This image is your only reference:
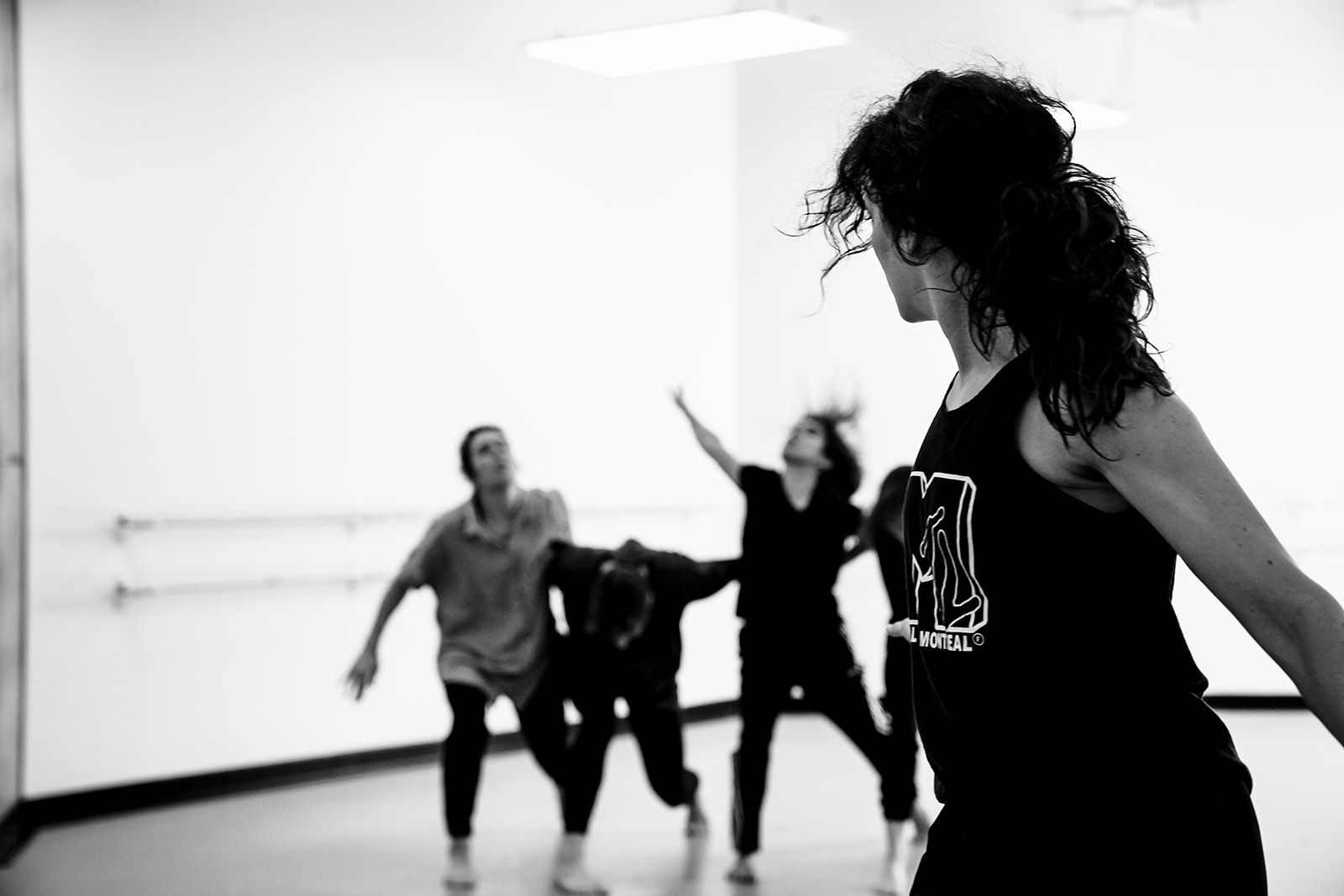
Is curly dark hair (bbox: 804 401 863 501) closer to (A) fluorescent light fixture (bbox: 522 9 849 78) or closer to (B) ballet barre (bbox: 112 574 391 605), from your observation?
(A) fluorescent light fixture (bbox: 522 9 849 78)

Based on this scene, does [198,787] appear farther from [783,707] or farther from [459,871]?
[783,707]

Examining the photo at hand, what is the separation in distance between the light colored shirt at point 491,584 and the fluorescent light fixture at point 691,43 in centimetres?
170

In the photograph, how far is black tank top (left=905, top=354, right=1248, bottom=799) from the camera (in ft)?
4.10

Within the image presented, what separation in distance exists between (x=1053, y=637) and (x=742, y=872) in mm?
3909

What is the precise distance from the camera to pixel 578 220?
746 centimetres

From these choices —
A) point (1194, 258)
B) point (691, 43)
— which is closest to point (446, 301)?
point (691, 43)

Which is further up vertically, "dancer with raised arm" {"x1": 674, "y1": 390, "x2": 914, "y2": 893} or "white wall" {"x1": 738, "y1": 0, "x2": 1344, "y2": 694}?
"white wall" {"x1": 738, "y1": 0, "x2": 1344, "y2": 694}

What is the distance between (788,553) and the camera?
5191 millimetres

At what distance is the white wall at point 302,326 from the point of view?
5.76 meters

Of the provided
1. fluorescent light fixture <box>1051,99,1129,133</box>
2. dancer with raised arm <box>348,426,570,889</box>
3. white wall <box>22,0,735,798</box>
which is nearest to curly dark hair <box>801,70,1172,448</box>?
dancer with raised arm <box>348,426,570,889</box>

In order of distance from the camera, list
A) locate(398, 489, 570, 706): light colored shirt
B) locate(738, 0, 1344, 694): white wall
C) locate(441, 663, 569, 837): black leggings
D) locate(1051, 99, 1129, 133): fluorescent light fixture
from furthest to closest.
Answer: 1. locate(738, 0, 1344, 694): white wall
2. locate(1051, 99, 1129, 133): fluorescent light fixture
3. locate(398, 489, 570, 706): light colored shirt
4. locate(441, 663, 569, 837): black leggings

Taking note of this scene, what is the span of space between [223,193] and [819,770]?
3494 millimetres

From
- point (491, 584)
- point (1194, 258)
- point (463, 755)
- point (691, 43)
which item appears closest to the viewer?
point (463, 755)

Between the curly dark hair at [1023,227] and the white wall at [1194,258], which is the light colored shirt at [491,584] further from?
the curly dark hair at [1023,227]
